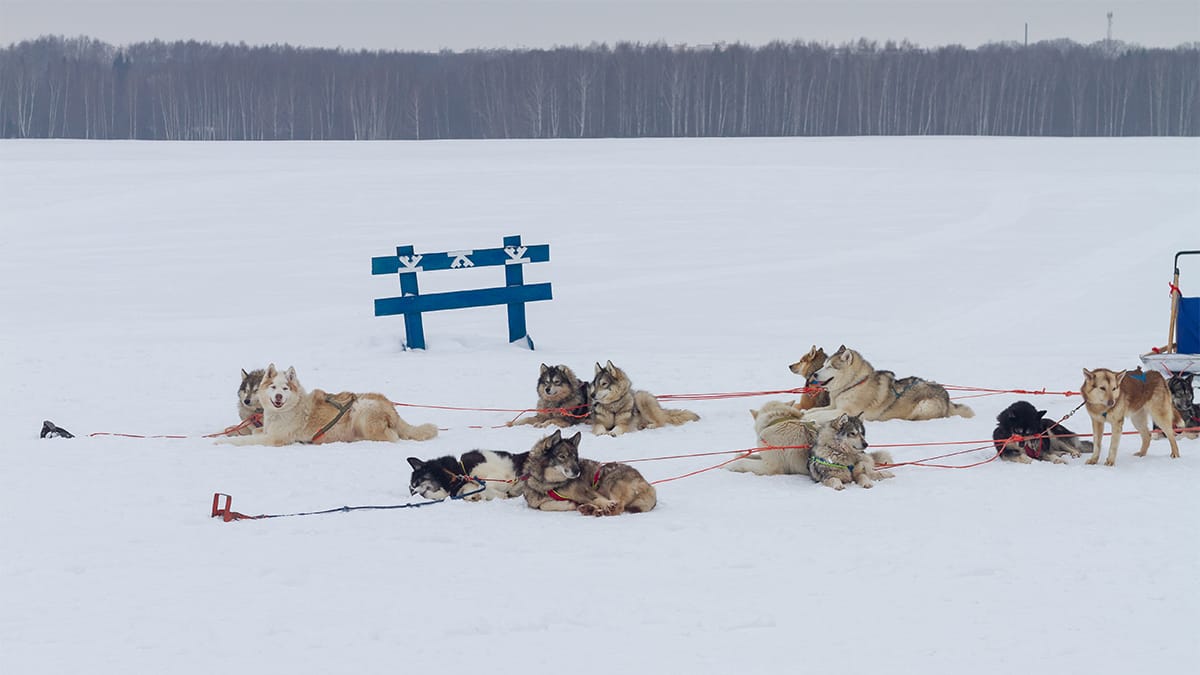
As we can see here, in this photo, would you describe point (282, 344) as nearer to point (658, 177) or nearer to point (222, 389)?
point (222, 389)

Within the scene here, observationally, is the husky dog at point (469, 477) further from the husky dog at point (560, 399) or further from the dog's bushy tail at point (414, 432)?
the husky dog at point (560, 399)

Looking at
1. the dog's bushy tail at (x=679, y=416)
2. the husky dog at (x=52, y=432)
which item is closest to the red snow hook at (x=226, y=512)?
the husky dog at (x=52, y=432)

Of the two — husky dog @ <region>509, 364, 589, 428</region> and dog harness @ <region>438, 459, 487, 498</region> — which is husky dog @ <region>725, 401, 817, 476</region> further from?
husky dog @ <region>509, 364, 589, 428</region>

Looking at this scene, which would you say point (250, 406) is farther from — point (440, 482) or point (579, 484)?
point (579, 484)

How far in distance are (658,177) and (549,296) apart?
619 inches

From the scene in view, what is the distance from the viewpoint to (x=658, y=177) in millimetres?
27625

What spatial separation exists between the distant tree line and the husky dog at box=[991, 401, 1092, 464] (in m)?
46.2

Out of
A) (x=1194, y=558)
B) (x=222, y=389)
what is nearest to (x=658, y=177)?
(x=222, y=389)

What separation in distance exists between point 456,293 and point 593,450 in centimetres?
471

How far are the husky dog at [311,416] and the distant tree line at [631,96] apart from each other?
4564 cm

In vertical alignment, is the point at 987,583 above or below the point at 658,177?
below

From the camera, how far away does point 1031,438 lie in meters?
6.64

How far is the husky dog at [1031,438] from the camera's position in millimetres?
6652

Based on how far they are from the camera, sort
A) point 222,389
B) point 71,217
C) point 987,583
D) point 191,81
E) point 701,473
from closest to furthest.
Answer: point 987,583 → point 701,473 → point 222,389 → point 71,217 → point 191,81
